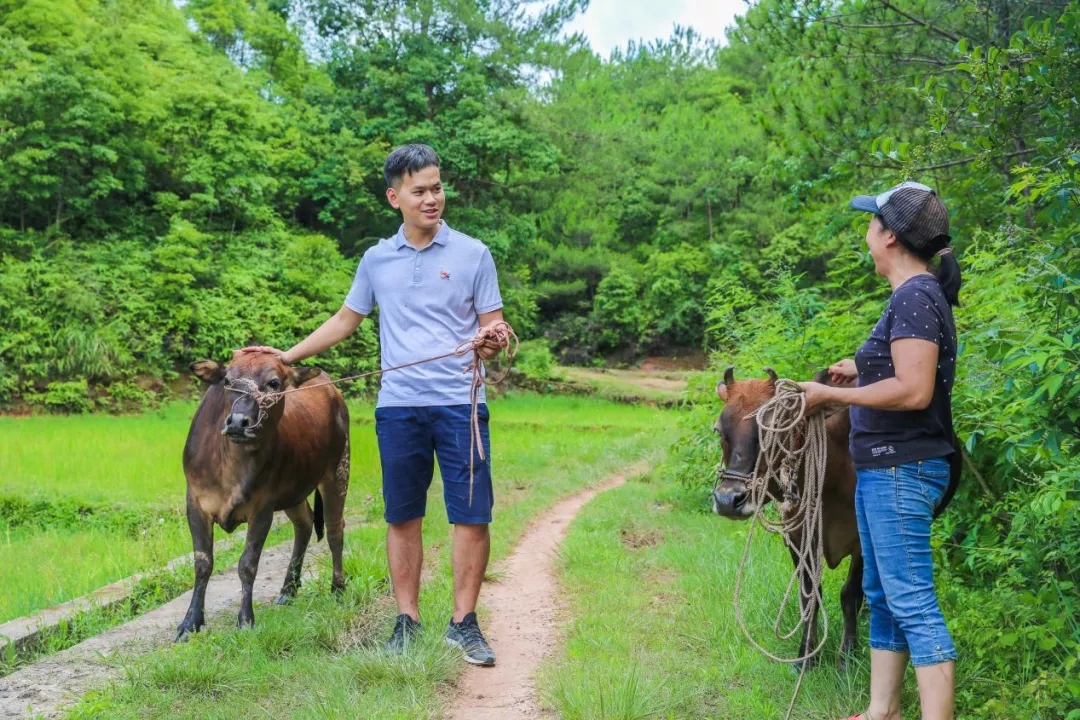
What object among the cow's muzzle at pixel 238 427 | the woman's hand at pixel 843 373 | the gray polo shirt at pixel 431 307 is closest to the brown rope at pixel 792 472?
the woman's hand at pixel 843 373

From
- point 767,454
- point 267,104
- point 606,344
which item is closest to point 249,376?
point 767,454

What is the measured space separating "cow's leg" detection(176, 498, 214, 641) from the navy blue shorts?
1099 mm

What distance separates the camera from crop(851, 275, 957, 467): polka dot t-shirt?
3.02 m

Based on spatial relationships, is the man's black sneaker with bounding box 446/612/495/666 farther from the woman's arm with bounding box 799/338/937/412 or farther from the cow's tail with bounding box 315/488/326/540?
the woman's arm with bounding box 799/338/937/412

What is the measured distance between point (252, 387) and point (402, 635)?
1.46 m

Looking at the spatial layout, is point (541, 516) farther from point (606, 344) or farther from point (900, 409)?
point (606, 344)

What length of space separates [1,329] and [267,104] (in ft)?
33.0

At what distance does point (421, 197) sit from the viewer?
15.0ft

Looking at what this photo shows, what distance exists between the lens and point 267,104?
24.3 meters

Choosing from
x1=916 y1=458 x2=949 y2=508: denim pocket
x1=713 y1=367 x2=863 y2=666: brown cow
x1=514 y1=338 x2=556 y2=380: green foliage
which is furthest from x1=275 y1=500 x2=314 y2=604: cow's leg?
x1=514 y1=338 x2=556 y2=380: green foliage

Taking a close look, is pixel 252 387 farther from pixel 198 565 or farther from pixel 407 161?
pixel 407 161

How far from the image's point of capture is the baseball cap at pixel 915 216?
3109 millimetres

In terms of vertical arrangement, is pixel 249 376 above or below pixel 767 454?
above

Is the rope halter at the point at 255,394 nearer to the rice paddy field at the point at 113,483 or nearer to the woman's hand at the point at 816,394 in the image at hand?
the rice paddy field at the point at 113,483
